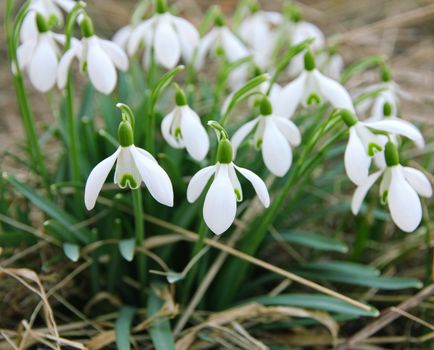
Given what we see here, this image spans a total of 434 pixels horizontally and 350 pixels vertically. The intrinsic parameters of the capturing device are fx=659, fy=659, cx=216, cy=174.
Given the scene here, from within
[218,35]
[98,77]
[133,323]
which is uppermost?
[218,35]

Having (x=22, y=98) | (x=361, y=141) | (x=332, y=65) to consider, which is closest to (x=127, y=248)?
(x=22, y=98)

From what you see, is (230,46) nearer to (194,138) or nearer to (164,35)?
(164,35)

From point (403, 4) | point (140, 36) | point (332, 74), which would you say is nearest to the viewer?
point (140, 36)

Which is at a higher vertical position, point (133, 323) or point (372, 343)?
point (372, 343)

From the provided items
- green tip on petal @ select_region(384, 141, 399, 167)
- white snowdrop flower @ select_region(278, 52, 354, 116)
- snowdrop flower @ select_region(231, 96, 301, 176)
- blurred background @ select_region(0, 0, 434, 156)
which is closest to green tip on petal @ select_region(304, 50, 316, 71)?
white snowdrop flower @ select_region(278, 52, 354, 116)

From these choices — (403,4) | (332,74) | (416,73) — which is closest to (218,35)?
(332,74)

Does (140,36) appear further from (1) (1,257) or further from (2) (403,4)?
(2) (403,4)

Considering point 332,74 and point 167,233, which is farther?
point 332,74

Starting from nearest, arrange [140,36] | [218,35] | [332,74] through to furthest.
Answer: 1. [140,36]
2. [218,35]
3. [332,74]
